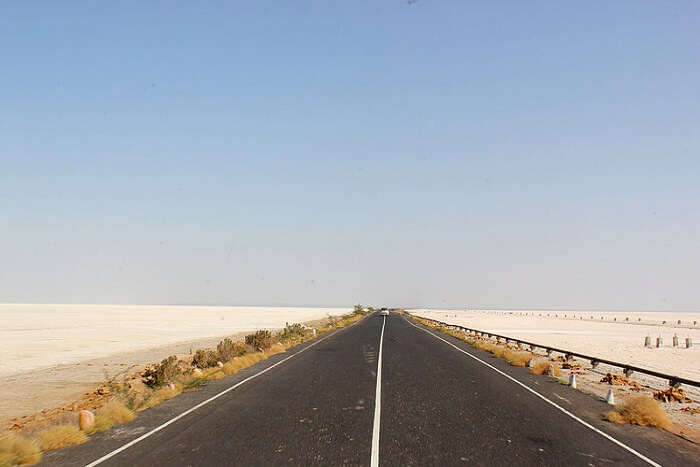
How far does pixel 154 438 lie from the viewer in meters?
9.55

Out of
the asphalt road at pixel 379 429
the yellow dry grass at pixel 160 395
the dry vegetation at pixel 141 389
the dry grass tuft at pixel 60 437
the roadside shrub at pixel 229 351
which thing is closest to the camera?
the asphalt road at pixel 379 429

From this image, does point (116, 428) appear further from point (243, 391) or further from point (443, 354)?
point (443, 354)

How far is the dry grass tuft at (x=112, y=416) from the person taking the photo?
10648 mm

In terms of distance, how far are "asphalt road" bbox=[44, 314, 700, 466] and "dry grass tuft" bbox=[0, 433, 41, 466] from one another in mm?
270

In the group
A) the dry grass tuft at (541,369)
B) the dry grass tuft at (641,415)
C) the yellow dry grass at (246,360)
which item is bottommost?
the yellow dry grass at (246,360)

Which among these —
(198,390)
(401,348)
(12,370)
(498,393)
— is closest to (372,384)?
(498,393)

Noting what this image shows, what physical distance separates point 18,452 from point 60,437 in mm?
1020

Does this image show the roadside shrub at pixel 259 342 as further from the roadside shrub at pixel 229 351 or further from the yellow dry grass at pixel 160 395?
the yellow dry grass at pixel 160 395

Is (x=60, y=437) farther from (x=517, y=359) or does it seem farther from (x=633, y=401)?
(x=517, y=359)

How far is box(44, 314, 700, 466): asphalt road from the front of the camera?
27.2 feet

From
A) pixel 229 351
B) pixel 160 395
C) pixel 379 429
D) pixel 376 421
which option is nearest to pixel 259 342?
pixel 229 351

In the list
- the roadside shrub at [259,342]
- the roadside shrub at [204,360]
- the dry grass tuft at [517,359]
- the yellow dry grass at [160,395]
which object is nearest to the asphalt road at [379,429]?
the yellow dry grass at [160,395]

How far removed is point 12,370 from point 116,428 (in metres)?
16.7

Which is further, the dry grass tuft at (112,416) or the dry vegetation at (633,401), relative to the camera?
the dry vegetation at (633,401)
